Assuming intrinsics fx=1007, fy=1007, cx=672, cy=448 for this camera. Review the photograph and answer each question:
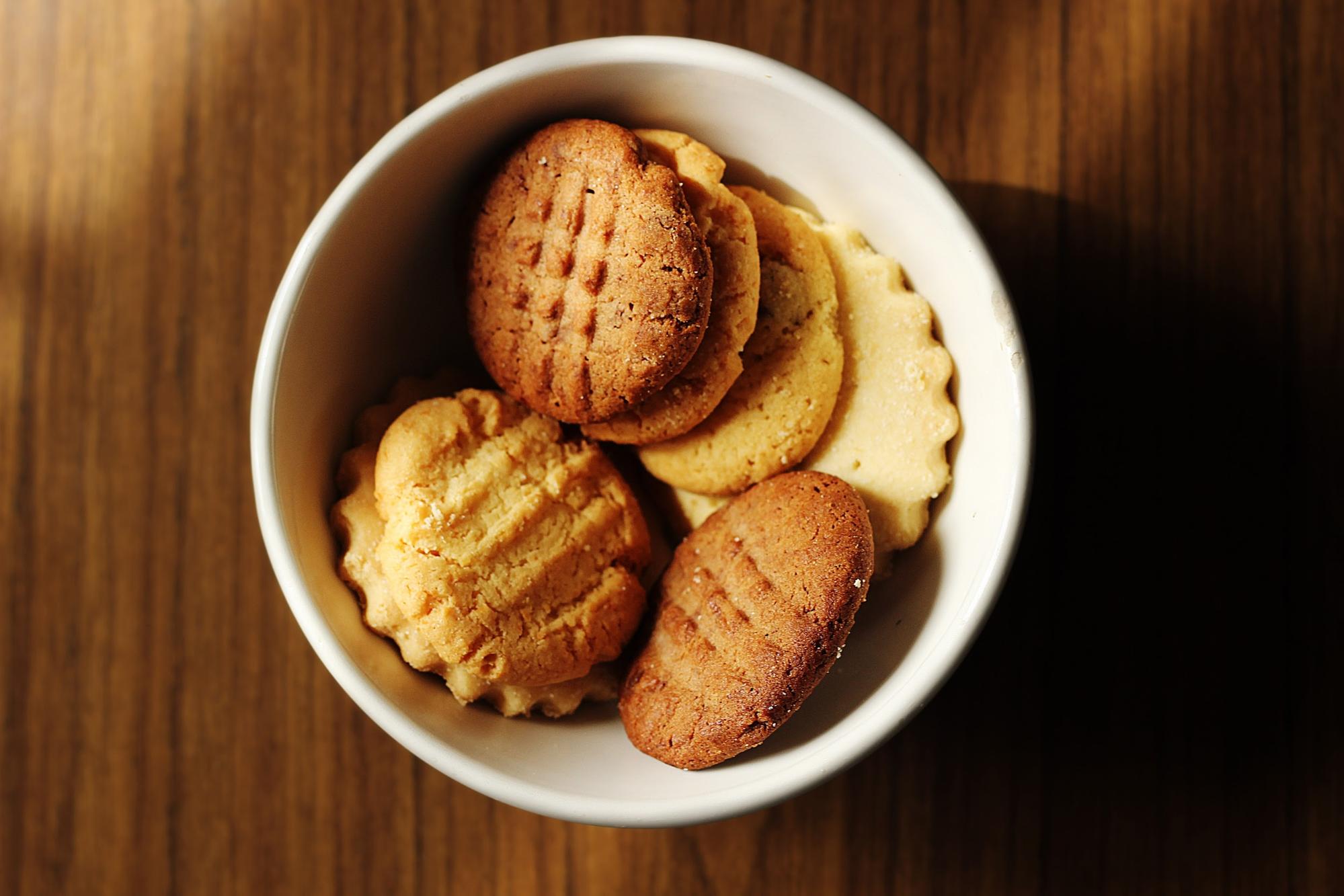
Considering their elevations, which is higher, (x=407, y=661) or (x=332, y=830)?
(x=407, y=661)

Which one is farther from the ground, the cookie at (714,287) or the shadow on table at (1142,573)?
the cookie at (714,287)

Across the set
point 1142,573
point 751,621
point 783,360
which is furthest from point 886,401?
point 1142,573

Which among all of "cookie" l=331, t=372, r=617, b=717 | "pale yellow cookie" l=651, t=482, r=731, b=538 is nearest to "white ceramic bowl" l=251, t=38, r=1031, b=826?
"cookie" l=331, t=372, r=617, b=717

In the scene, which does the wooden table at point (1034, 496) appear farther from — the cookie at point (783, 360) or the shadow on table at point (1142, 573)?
the cookie at point (783, 360)

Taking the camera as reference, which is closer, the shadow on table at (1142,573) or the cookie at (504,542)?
the cookie at (504,542)

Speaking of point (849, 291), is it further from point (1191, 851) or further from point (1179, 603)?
point (1191, 851)

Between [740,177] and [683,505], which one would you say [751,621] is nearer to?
[683,505]

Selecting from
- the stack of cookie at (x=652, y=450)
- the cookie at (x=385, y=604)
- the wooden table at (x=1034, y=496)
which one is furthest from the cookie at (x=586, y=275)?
the wooden table at (x=1034, y=496)

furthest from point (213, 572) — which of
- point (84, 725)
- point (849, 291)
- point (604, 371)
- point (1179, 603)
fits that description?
point (1179, 603)
